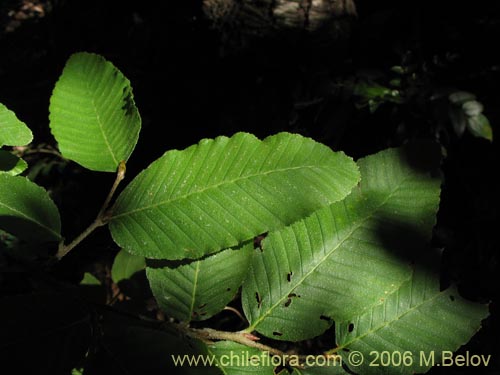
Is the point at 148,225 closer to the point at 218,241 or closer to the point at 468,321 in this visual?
the point at 218,241

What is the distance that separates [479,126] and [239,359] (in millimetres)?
1467

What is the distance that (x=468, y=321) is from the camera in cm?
74

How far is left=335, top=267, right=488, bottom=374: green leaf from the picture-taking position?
2.32ft

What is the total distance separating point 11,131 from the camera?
2.35ft

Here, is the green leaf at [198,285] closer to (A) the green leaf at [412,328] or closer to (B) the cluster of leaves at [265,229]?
(B) the cluster of leaves at [265,229]

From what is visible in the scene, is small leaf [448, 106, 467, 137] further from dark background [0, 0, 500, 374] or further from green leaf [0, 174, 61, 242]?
green leaf [0, 174, 61, 242]

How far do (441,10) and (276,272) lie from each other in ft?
7.26

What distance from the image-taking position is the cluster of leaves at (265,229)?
0.64m

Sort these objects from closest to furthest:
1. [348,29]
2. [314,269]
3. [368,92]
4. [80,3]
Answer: [314,269]
[368,92]
[348,29]
[80,3]

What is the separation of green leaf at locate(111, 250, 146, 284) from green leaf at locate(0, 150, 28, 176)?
58cm

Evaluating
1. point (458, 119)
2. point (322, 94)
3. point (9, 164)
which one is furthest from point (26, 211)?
point (458, 119)

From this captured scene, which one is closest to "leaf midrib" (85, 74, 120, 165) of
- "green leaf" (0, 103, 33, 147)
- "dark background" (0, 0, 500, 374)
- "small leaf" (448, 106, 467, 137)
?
"green leaf" (0, 103, 33, 147)

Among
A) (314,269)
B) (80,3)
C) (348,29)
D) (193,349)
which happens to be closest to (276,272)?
(314,269)

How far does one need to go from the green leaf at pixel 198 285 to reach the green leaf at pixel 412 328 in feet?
0.66
